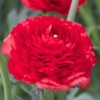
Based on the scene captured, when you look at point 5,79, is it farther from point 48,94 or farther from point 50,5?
point 50,5

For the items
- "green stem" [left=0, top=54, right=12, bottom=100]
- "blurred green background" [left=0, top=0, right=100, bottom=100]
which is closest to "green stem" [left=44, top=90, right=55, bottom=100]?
"green stem" [left=0, top=54, right=12, bottom=100]

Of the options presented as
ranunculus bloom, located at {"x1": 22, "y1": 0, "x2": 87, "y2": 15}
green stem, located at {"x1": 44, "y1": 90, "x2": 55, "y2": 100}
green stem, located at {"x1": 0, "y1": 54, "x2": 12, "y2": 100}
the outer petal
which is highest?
ranunculus bloom, located at {"x1": 22, "y1": 0, "x2": 87, "y2": 15}

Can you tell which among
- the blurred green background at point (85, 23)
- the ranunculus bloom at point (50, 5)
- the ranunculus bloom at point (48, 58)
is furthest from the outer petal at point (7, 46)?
the blurred green background at point (85, 23)

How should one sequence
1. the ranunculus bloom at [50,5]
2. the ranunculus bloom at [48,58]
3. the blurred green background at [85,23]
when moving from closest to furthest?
the ranunculus bloom at [48,58], the ranunculus bloom at [50,5], the blurred green background at [85,23]

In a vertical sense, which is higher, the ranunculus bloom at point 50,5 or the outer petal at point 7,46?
the ranunculus bloom at point 50,5

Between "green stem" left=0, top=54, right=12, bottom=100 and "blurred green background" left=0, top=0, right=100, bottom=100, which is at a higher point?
"blurred green background" left=0, top=0, right=100, bottom=100

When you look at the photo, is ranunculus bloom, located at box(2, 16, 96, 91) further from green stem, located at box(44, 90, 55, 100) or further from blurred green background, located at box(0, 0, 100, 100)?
blurred green background, located at box(0, 0, 100, 100)

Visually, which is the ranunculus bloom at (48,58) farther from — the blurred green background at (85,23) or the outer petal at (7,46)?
the blurred green background at (85,23)

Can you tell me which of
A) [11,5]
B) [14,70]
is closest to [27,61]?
[14,70]

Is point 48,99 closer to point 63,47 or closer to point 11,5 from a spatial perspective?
point 63,47
